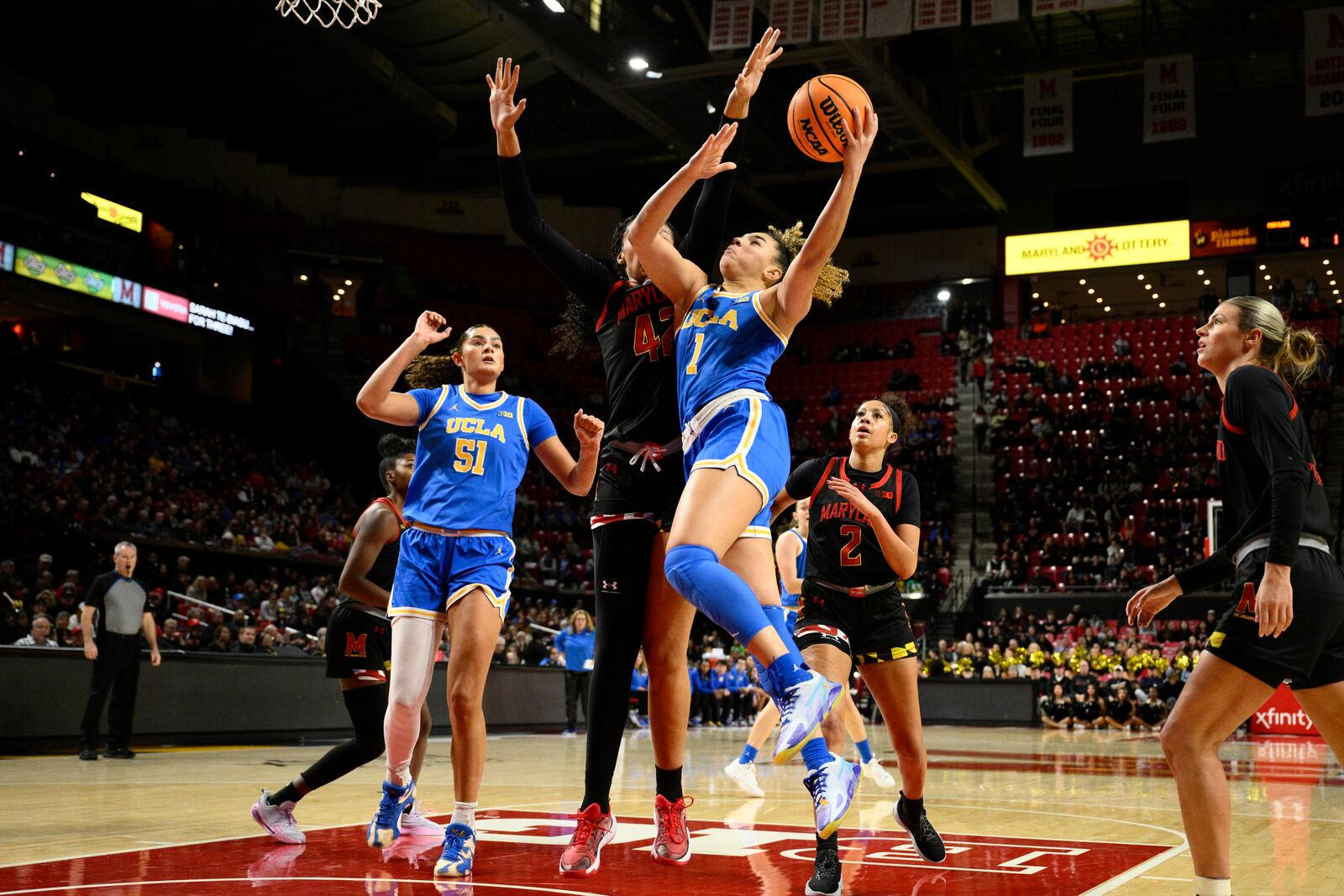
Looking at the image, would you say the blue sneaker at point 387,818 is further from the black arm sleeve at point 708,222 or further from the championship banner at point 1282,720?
the championship banner at point 1282,720

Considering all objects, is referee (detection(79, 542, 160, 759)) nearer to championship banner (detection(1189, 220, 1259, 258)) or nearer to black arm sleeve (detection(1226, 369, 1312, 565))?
black arm sleeve (detection(1226, 369, 1312, 565))

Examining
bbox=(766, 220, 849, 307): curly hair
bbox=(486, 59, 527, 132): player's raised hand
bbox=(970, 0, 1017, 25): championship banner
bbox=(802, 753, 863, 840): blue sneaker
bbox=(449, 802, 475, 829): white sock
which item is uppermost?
bbox=(970, 0, 1017, 25): championship banner

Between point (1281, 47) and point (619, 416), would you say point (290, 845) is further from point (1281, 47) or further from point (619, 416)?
point (1281, 47)

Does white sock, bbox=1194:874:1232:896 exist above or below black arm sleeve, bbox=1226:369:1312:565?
below

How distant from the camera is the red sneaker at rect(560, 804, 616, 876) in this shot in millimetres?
4199

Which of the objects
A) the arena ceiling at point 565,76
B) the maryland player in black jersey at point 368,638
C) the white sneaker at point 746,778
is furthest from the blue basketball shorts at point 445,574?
the arena ceiling at point 565,76

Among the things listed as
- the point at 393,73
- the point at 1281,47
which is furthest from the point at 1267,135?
the point at 393,73

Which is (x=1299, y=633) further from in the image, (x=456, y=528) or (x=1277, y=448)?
(x=456, y=528)

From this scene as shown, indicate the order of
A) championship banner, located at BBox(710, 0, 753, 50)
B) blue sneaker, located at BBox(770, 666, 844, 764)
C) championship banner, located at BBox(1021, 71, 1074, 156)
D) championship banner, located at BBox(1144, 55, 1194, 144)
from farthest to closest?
championship banner, located at BBox(1021, 71, 1074, 156), championship banner, located at BBox(1144, 55, 1194, 144), championship banner, located at BBox(710, 0, 753, 50), blue sneaker, located at BBox(770, 666, 844, 764)

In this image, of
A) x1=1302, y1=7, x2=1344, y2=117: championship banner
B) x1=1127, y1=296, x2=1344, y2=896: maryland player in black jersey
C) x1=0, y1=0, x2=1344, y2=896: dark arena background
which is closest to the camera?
x1=1127, y1=296, x2=1344, y2=896: maryland player in black jersey

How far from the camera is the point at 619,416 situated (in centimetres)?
455

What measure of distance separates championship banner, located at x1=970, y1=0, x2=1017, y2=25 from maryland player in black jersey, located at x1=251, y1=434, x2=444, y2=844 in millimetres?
15456

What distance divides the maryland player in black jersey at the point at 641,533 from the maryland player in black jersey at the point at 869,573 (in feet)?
3.12

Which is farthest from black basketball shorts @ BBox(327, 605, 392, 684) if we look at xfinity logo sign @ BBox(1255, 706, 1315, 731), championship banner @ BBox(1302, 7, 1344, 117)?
championship banner @ BBox(1302, 7, 1344, 117)
